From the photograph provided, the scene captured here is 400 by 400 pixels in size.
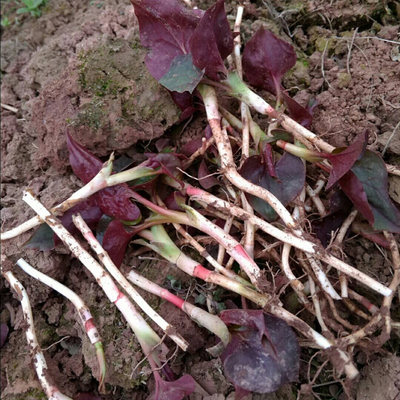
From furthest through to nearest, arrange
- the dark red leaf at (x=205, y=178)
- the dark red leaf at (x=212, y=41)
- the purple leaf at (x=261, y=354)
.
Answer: the dark red leaf at (x=205, y=178) → the dark red leaf at (x=212, y=41) → the purple leaf at (x=261, y=354)

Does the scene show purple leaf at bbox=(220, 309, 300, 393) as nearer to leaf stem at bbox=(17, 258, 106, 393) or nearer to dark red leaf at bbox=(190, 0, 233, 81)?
leaf stem at bbox=(17, 258, 106, 393)

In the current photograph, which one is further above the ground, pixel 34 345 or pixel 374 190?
pixel 374 190

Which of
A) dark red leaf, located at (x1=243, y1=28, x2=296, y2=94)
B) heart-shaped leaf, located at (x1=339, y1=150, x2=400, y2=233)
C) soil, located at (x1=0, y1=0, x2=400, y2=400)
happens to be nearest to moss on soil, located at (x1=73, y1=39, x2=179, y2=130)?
soil, located at (x1=0, y1=0, x2=400, y2=400)

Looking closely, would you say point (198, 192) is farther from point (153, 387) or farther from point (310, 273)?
point (153, 387)

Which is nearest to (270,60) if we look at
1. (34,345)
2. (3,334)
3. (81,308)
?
(81,308)

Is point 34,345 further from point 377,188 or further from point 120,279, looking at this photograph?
point 377,188

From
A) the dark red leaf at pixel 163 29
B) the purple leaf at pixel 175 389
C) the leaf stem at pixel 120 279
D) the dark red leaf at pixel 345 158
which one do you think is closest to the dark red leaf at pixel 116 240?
the leaf stem at pixel 120 279

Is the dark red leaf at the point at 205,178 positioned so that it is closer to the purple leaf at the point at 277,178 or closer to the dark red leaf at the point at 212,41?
the purple leaf at the point at 277,178
